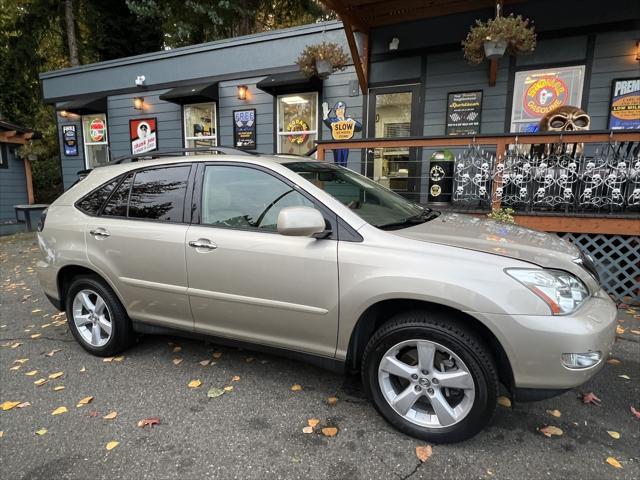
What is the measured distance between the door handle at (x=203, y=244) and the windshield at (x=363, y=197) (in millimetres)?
750

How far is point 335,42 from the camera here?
753cm

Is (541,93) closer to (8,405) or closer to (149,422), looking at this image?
(149,422)

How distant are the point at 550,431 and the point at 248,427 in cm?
183

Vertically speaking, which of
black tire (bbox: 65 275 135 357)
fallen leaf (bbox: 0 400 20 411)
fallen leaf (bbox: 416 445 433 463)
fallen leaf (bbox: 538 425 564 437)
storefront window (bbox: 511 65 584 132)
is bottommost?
fallen leaf (bbox: 0 400 20 411)

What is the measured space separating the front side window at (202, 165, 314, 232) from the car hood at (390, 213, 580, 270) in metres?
0.79

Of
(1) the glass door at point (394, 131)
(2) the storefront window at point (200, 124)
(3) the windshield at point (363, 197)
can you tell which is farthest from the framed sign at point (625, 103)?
(2) the storefront window at point (200, 124)

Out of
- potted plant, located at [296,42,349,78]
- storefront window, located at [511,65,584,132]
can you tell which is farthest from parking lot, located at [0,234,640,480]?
potted plant, located at [296,42,349,78]

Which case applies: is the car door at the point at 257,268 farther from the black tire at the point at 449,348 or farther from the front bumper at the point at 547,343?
the front bumper at the point at 547,343

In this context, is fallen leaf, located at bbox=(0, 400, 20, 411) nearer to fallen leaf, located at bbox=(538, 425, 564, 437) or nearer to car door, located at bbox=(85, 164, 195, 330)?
car door, located at bbox=(85, 164, 195, 330)

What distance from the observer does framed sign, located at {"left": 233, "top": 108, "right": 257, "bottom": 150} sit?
8578 mm

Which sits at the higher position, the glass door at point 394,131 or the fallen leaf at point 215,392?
the glass door at point 394,131

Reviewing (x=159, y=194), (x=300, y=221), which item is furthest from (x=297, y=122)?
(x=300, y=221)

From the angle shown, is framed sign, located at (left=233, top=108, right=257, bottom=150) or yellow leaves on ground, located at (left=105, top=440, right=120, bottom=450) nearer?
yellow leaves on ground, located at (left=105, top=440, right=120, bottom=450)

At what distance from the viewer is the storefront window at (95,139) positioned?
34.4 ft
